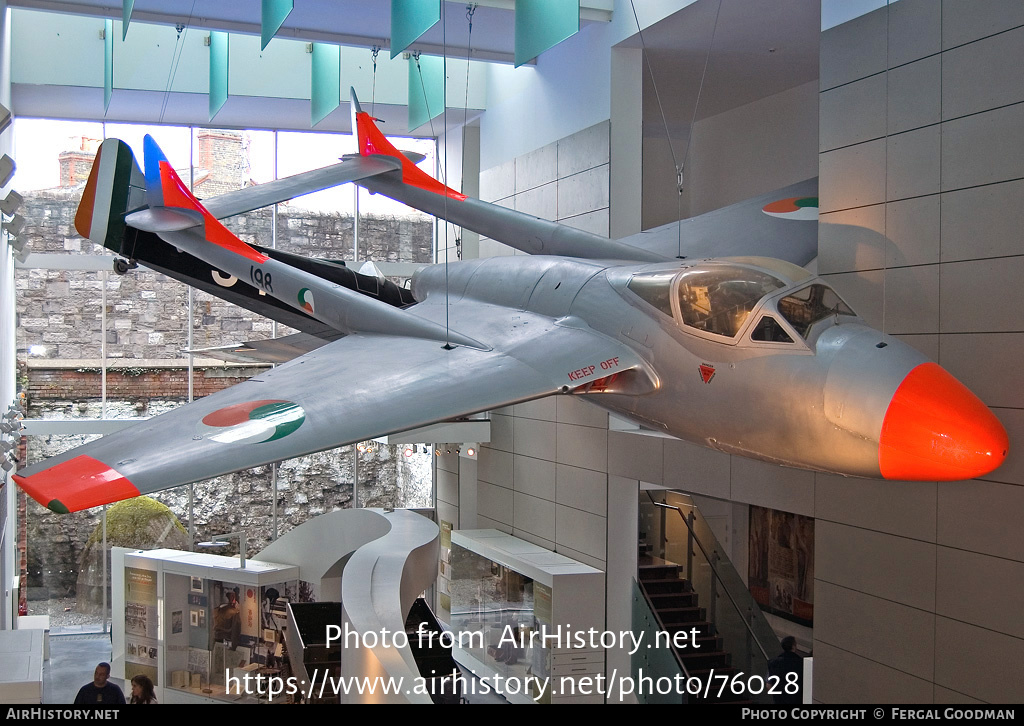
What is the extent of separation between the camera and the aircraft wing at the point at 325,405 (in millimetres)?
4223

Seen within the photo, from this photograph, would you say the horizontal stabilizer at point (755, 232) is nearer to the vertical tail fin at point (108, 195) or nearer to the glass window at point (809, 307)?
the glass window at point (809, 307)

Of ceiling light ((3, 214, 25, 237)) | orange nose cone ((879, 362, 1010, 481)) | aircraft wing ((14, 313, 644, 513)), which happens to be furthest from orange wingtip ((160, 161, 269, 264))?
orange nose cone ((879, 362, 1010, 481))

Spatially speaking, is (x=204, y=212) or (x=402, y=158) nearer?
(x=204, y=212)

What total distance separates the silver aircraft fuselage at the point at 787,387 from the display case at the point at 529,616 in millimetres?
5598

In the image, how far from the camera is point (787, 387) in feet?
16.0

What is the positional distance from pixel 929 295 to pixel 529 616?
6.89 m

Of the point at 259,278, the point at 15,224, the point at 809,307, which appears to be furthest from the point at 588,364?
the point at 15,224

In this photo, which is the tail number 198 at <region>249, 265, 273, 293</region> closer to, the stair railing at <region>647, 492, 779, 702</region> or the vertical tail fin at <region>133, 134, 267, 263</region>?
the vertical tail fin at <region>133, 134, 267, 263</region>

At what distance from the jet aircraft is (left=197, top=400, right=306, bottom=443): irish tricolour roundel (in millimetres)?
16

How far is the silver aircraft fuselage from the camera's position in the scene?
4.54m

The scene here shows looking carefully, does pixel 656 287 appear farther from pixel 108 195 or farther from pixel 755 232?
pixel 108 195

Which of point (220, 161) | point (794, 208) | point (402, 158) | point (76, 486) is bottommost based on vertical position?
point (76, 486)

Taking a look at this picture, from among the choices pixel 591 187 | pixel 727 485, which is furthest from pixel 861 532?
pixel 591 187

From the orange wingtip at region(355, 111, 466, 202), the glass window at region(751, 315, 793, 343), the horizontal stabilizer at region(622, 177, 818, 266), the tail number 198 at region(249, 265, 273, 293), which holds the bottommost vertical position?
the glass window at region(751, 315, 793, 343)
